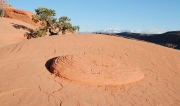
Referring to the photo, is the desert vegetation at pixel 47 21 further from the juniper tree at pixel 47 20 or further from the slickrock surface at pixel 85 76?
the slickrock surface at pixel 85 76

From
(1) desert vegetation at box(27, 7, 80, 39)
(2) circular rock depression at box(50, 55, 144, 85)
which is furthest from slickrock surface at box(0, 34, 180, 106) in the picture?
(1) desert vegetation at box(27, 7, 80, 39)

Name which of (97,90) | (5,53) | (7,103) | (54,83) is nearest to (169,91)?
(97,90)

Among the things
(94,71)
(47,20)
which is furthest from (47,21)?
(94,71)

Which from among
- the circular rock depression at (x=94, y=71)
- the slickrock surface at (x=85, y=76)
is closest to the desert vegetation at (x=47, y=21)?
the slickrock surface at (x=85, y=76)

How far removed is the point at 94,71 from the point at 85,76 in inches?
13.1

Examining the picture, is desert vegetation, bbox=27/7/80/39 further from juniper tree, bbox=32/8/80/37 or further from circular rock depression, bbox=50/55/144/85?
circular rock depression, bbox=50/55/144/85

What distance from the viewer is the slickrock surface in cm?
484

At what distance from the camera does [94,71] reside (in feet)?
19.3

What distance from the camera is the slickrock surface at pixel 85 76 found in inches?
191

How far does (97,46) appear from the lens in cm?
863

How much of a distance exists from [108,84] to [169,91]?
1896 mm

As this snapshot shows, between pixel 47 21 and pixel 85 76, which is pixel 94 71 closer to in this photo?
pixel 85 76

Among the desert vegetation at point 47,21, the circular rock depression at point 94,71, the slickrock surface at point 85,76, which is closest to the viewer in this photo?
the slickrock surface at point 85,76

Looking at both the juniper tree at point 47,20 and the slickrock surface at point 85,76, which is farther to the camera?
the juniper tree at point 47,20
